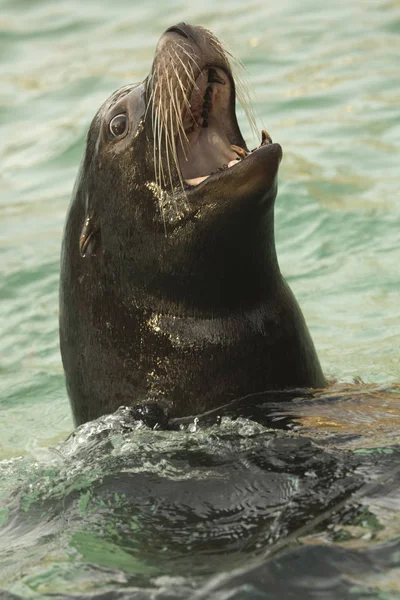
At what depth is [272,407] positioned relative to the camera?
4.68m

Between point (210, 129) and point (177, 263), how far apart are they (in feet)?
2.00

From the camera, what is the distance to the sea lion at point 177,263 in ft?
15.6

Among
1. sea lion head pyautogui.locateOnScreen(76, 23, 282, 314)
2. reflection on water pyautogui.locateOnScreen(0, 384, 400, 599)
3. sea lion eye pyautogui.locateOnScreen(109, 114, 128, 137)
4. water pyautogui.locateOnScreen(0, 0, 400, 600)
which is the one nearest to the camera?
reflection on water pyautogui.locateOnScreen(0, 384, 400, 599)

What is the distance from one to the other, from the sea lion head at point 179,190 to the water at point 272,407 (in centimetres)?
62

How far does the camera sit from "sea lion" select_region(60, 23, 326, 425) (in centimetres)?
475

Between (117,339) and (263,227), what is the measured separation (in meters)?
0.79

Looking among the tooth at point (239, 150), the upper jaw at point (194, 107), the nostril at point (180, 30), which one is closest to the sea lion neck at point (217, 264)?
the upper jaw at point (194, 107)

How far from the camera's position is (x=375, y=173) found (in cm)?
961

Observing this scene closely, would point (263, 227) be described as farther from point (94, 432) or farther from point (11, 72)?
point (11, 72)

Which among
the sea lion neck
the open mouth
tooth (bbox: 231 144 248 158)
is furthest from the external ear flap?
tooth (bbox: 231 144 248 158)

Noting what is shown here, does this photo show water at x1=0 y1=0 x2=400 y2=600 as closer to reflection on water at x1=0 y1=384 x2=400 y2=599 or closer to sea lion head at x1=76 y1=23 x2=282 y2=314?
reflection on water at x1=0 y1=384 x2=400 y2=599

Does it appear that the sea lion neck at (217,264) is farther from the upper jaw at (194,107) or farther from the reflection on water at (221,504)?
the reflection on water at (221,504)

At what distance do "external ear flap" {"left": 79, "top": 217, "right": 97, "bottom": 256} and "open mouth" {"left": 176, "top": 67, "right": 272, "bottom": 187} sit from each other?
0.46 metres

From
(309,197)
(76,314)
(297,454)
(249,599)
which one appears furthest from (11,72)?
(249,599)
